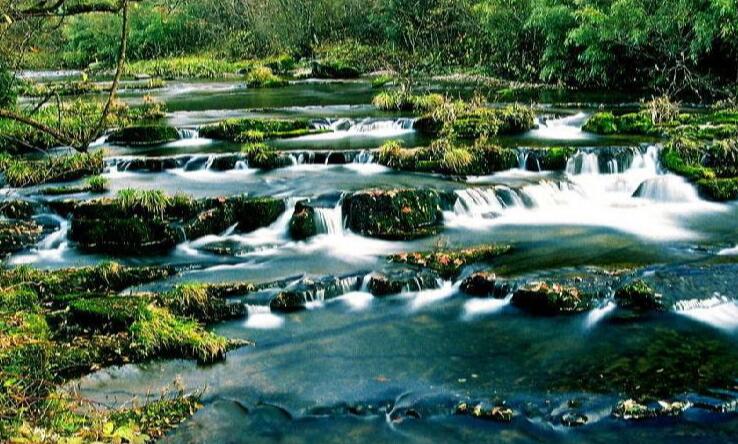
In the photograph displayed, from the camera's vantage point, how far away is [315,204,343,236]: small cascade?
521 inches

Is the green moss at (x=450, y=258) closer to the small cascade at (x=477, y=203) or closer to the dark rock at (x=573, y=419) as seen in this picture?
the small cascade at (x=477, y=203)

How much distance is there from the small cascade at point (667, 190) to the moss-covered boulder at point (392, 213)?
186 inches

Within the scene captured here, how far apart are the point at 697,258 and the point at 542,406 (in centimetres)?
544

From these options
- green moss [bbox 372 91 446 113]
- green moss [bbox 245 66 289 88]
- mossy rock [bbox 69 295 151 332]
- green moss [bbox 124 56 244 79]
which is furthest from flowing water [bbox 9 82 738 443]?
green moss [bbox 124 56 244 79]

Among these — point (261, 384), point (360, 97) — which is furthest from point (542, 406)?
point (360, 97)

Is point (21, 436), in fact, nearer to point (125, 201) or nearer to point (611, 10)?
point (125, 201)

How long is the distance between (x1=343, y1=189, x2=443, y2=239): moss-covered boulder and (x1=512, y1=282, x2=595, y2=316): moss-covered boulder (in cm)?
336

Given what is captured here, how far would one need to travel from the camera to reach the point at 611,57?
1070 inches

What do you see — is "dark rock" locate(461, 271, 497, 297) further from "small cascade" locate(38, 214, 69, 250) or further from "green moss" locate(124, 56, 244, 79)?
"green moss" locate(124, 56, 244, 79)

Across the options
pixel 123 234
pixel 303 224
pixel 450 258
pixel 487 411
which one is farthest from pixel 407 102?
pixel 487 411

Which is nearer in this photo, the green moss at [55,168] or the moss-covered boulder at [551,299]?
the moss-covered boulder at [551,299]

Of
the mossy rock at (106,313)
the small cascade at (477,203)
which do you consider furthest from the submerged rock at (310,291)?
the small cascade at (477,203)

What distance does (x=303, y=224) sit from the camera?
43.1 ft

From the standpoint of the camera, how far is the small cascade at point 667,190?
1493cm
